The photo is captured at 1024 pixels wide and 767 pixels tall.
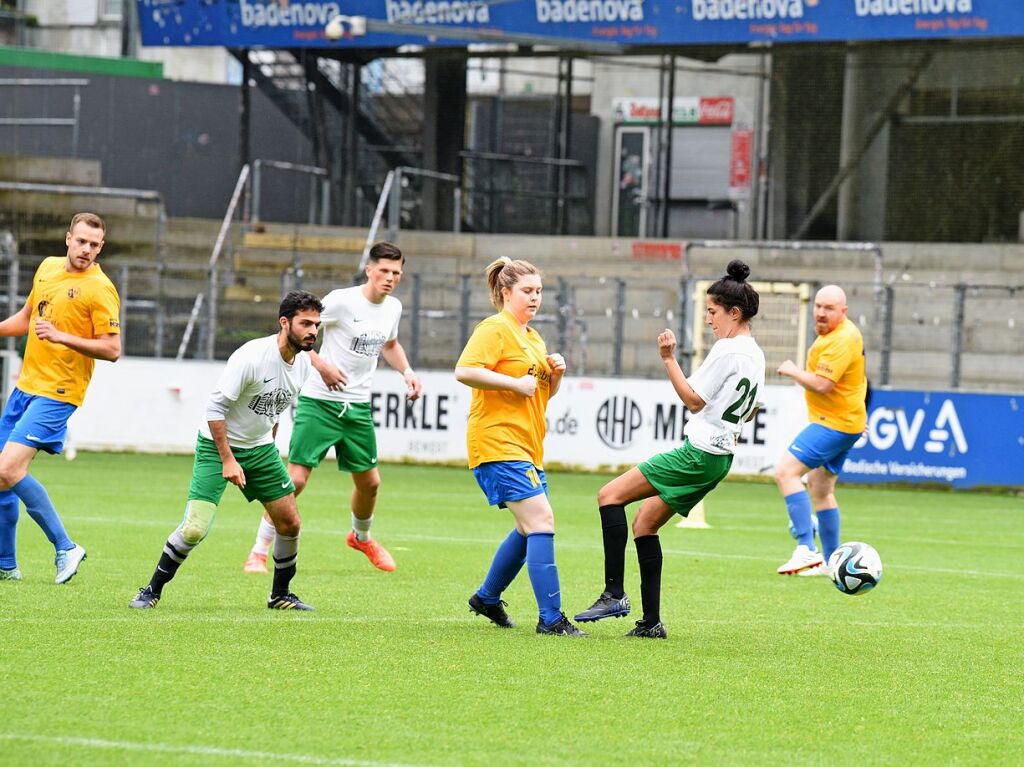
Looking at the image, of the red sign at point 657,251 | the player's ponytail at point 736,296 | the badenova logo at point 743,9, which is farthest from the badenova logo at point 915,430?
the player's ponytail at point 736,296

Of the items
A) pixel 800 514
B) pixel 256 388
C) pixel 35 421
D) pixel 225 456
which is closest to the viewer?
pixel 225 456

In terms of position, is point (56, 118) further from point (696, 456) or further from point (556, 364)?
point (696, 456)

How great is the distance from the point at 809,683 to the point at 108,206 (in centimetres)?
2454

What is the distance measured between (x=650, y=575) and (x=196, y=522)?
7.74 feet

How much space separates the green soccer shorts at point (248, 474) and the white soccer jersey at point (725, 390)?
7.23 ft

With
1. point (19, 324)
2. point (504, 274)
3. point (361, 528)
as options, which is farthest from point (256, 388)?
point (361, 528)

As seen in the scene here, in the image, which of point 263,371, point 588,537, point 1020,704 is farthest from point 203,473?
point 588,537

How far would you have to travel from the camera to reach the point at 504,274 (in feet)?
27.2

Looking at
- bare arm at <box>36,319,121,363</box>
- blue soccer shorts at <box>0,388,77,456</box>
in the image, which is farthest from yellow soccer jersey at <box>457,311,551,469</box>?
blue soccer shorts at <box>0,388,77,456</box>

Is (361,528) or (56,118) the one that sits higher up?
(56,118)

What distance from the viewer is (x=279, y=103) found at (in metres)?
32.8

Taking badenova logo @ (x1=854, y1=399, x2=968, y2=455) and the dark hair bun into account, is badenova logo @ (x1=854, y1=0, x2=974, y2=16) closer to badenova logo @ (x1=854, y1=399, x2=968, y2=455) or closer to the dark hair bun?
badenova logo @ (x1=854, y1=399, x2=968, y2=455)

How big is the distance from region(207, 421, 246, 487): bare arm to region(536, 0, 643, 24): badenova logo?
19515mm

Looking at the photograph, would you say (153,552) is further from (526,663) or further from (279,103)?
(279,103)
